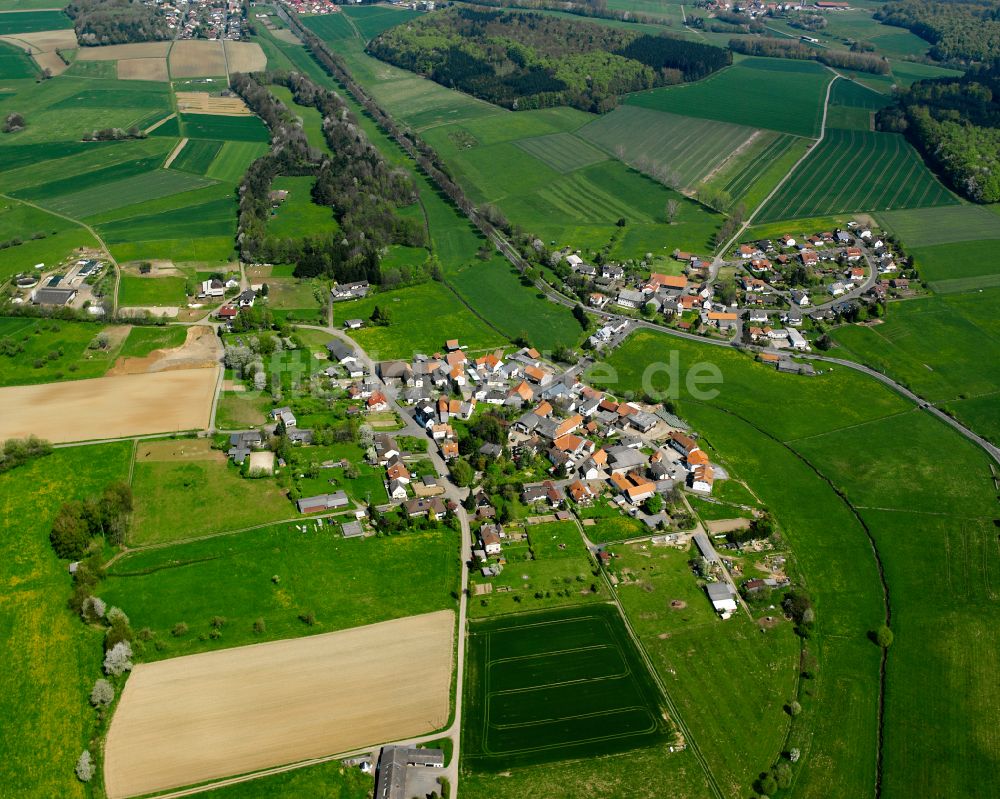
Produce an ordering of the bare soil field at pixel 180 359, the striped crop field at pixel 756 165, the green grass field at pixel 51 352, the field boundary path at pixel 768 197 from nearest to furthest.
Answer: the green grass field at pixel 51 352, the bare soil field at pixel 180 359, the field boundary path at pixel 768 197, the striped crop field at pixel 756 165

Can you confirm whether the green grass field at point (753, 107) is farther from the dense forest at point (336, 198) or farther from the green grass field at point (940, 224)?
the dense forest at point (336, 198)

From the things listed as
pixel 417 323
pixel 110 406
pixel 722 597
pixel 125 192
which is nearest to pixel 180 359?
pixel 110 406

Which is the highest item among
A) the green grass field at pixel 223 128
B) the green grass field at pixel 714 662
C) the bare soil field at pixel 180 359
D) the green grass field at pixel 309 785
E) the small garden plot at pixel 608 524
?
the green grass field at pixel 223 128

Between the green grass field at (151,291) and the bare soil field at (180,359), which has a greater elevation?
the green grass field at (151,291)

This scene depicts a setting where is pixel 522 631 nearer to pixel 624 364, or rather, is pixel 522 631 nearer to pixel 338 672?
pixel 338 672

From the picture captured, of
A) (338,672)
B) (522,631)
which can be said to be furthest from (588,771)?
(338,672)

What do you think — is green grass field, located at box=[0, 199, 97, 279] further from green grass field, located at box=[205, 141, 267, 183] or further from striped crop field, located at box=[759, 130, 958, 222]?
striped crop field, located at box=[759, 130, 958, 222]

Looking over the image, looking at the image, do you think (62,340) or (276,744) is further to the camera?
(62,340)

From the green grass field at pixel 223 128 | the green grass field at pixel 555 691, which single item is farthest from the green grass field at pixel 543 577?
the green grass field at pixel 223 128
